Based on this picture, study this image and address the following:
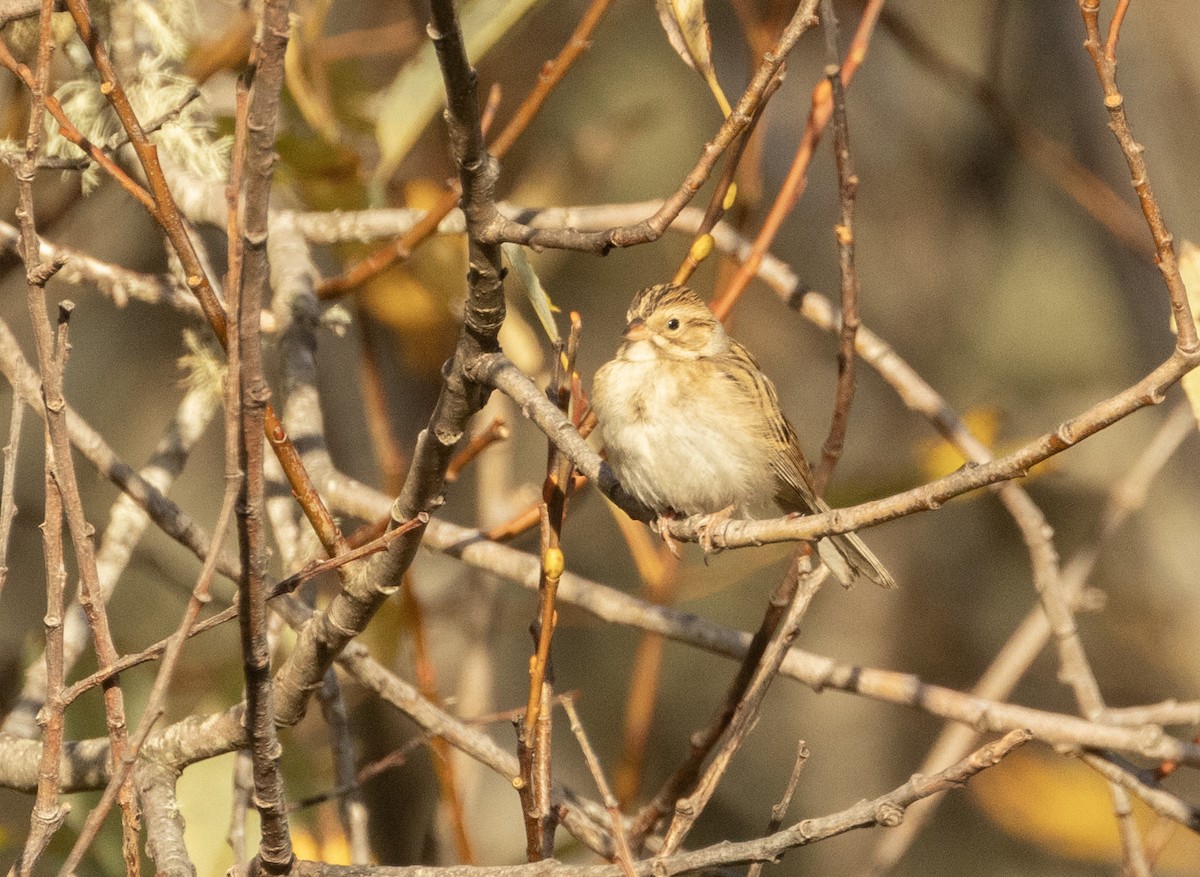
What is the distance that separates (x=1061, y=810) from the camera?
18.8ft

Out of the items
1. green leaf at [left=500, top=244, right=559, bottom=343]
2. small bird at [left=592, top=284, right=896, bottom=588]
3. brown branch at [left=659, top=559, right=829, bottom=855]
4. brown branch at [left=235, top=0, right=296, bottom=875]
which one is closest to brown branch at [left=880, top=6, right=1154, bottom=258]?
small bird at [left=592, top=284, right=896, bottom=588]

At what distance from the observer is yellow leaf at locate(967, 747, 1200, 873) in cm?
549

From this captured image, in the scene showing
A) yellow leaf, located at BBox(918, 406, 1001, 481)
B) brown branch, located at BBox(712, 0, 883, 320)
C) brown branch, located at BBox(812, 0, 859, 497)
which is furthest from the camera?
yellow leaf, located at BBox(918, 406, 1001, 481)

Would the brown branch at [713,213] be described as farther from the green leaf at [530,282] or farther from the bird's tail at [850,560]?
the bird's tail at [850,560]

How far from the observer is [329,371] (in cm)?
612

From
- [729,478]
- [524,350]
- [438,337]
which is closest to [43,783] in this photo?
[729,478]

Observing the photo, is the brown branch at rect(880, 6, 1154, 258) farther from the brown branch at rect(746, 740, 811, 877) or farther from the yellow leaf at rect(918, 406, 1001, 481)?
the brown branch at rect(746, 740, 811, 877)

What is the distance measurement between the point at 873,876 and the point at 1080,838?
1780 mm

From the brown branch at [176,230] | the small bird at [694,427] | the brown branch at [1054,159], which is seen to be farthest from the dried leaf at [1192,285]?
the brown branch at [1054,159]

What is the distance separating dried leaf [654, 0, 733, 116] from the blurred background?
1.91m

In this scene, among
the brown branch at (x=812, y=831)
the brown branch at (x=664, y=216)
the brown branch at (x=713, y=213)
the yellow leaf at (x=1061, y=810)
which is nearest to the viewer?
the brown branch at (x=812, y=831)

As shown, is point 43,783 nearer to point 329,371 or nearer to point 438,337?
point 438,337

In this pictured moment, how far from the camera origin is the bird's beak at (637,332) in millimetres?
3406

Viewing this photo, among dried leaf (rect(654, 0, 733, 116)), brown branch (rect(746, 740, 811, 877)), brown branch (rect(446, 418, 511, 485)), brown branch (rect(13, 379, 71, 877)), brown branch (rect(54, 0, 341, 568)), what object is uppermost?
dried leaf (rect(654, 0, 733, 116))
